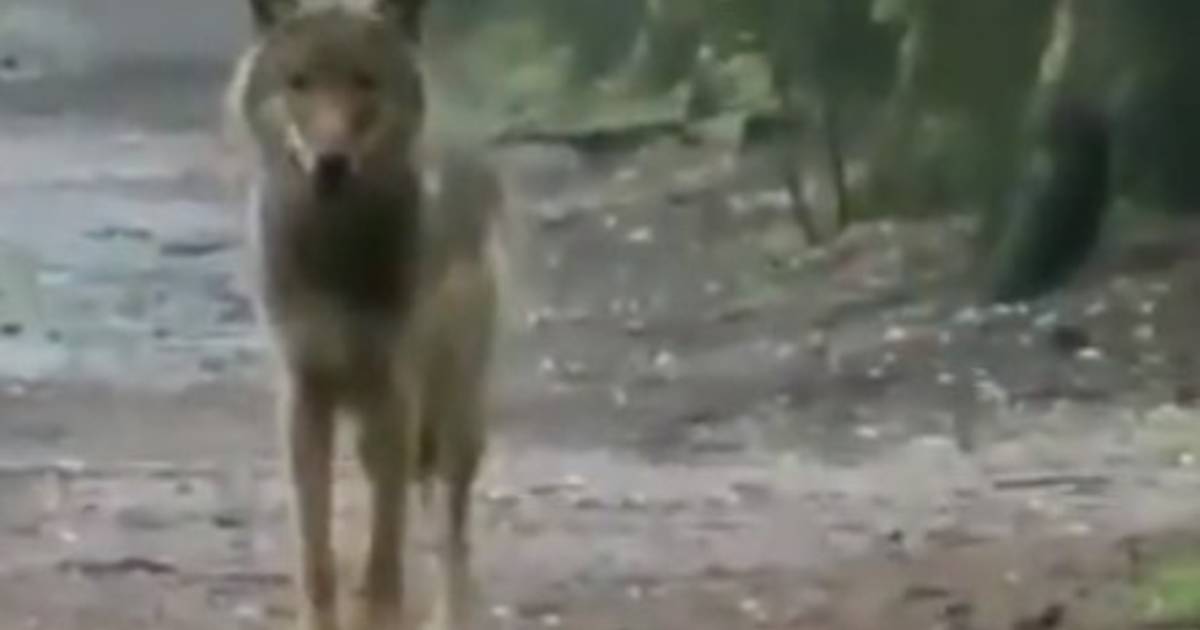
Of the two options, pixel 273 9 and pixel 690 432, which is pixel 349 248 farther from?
pixel 690 432

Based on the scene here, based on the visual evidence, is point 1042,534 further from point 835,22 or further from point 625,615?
point 835,22

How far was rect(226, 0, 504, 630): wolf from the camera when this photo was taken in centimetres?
982

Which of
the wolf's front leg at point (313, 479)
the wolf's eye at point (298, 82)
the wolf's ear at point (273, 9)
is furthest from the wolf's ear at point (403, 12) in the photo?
the wolf's front leg at point (313, 479)

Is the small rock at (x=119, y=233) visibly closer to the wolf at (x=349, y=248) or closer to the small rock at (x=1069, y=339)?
the small rock at (x=1069, y=339)

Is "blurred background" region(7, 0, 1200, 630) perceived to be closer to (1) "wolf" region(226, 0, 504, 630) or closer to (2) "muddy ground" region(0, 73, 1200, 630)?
(2) "muddy ground" region(0, 73, 1200, 630)

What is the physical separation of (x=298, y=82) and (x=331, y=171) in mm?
225

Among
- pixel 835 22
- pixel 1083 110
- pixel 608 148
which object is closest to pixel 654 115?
pixel 608 148

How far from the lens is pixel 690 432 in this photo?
1547 centimetres

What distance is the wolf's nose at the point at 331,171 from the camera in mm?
9758

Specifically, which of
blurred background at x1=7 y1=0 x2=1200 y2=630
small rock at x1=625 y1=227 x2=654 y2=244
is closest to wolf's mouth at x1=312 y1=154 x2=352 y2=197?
blurred background at x1=7 y1=0 x2=1200 y2=630

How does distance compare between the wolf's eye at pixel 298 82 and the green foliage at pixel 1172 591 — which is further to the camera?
the green foliage at pixel 1172 591

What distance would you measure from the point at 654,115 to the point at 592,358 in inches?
376

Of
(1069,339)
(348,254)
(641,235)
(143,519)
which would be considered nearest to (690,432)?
(1069,339)

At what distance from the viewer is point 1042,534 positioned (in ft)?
41.0
